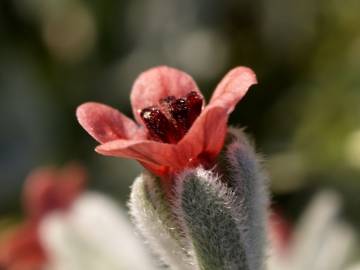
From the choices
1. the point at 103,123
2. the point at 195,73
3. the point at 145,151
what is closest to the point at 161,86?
the point at 103,123

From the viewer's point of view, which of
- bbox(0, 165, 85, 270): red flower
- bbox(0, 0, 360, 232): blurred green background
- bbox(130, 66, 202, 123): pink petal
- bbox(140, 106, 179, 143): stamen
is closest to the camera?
bbox(140, 106, 179, 143): stamen

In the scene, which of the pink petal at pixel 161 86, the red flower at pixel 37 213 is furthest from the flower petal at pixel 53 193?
the pink petal at pixel 161 86

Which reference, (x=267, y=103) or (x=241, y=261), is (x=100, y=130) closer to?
(x=241, y=261)

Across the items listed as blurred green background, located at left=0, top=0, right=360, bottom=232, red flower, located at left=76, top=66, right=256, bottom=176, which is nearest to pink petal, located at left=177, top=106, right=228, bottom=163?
red flower, located at left=76, top=66, right=256, bottom=176

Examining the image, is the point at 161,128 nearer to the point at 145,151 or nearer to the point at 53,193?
the point at 145,151

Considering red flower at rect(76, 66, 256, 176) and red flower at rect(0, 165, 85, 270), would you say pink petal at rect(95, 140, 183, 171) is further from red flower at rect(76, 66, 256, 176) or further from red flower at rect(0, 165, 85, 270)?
red flower at rect(0, 165, 85, 270)

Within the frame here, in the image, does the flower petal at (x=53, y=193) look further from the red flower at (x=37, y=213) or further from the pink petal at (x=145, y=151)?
the pink petal at (x=145, y=151)
